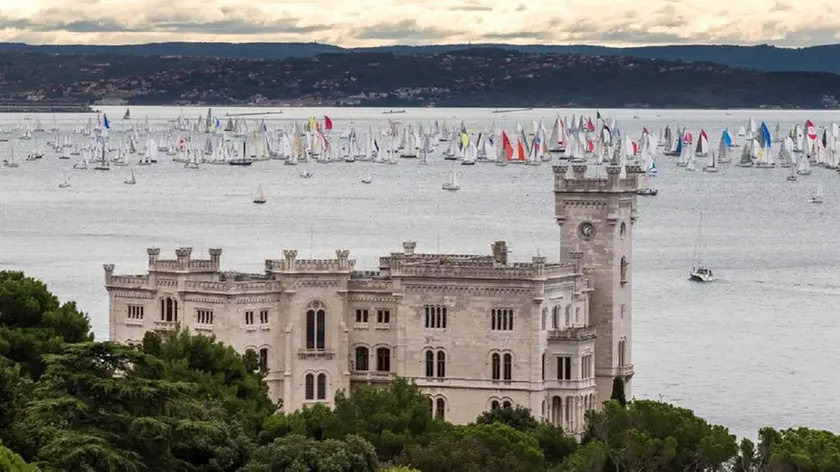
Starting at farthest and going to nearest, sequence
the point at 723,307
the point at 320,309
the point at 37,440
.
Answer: the point at 723,307
the point at 320,309
the point at 37,440

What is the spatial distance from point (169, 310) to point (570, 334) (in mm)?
15173

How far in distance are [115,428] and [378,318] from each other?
1214 inches

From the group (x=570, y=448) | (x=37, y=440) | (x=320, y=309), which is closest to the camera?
(x=37, y=440)

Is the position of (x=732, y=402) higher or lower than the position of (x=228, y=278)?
lower

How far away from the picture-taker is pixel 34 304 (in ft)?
278

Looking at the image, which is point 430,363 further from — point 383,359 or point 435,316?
point 383,359

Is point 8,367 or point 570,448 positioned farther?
point 570,448

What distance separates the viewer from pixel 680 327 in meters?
144

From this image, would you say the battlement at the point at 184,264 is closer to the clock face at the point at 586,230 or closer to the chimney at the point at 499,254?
the chimney at the point at 499,254

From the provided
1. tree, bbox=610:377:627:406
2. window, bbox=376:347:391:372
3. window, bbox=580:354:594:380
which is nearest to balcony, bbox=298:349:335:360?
window, bbox=376:347:391:372

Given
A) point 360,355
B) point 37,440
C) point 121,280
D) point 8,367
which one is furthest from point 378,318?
point 37,440

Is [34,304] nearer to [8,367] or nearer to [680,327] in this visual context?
[8,367]

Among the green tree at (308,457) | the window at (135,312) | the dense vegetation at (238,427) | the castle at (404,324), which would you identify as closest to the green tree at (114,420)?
the dense vegetation at (238,427)

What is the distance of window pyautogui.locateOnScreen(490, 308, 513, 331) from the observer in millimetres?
90312
